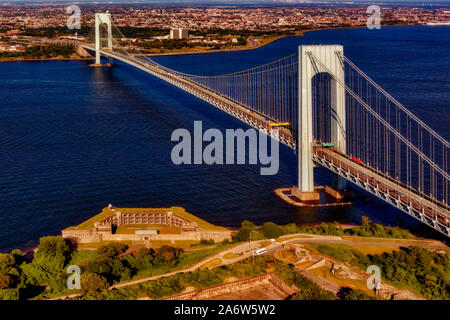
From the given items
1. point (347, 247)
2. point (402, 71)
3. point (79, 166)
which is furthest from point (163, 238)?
point (402, 71)

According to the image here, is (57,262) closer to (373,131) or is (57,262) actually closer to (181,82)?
(373,131)

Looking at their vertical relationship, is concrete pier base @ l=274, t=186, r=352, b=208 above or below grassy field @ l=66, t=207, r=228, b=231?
below

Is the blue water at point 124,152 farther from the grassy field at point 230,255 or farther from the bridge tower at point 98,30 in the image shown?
the bridge tower at point 98,30
